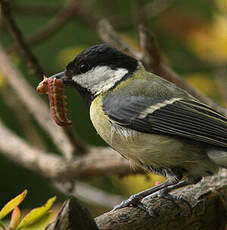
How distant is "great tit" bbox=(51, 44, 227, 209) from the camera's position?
1739 mm

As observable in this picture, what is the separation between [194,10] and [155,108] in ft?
4.93

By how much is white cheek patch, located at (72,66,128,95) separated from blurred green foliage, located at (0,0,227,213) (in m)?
0.72

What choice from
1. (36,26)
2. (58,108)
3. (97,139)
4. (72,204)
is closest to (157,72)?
(58,108)

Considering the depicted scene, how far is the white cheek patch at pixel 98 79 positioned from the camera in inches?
79.0

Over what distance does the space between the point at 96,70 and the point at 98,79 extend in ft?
0.13

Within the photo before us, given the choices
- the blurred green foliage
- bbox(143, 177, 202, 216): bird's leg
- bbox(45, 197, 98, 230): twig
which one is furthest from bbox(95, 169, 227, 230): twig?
the blurred green foliage

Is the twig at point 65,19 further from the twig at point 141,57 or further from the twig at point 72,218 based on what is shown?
the twig at point 72,218

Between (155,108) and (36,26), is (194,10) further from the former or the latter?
(155,108)

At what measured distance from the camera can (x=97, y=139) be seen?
316cm

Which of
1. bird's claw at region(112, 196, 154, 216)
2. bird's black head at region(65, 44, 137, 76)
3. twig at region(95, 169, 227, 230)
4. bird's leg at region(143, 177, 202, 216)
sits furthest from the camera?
bird's black head at region(65, 44, 137, 76)

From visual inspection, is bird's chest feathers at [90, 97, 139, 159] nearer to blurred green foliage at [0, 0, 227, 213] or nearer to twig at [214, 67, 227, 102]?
blurred green foliage at [0, 0, 227, 213]

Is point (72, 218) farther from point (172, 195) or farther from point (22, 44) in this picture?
point (22, 44)

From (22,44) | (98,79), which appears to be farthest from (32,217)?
(22,44)

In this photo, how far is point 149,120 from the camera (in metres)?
1.82
